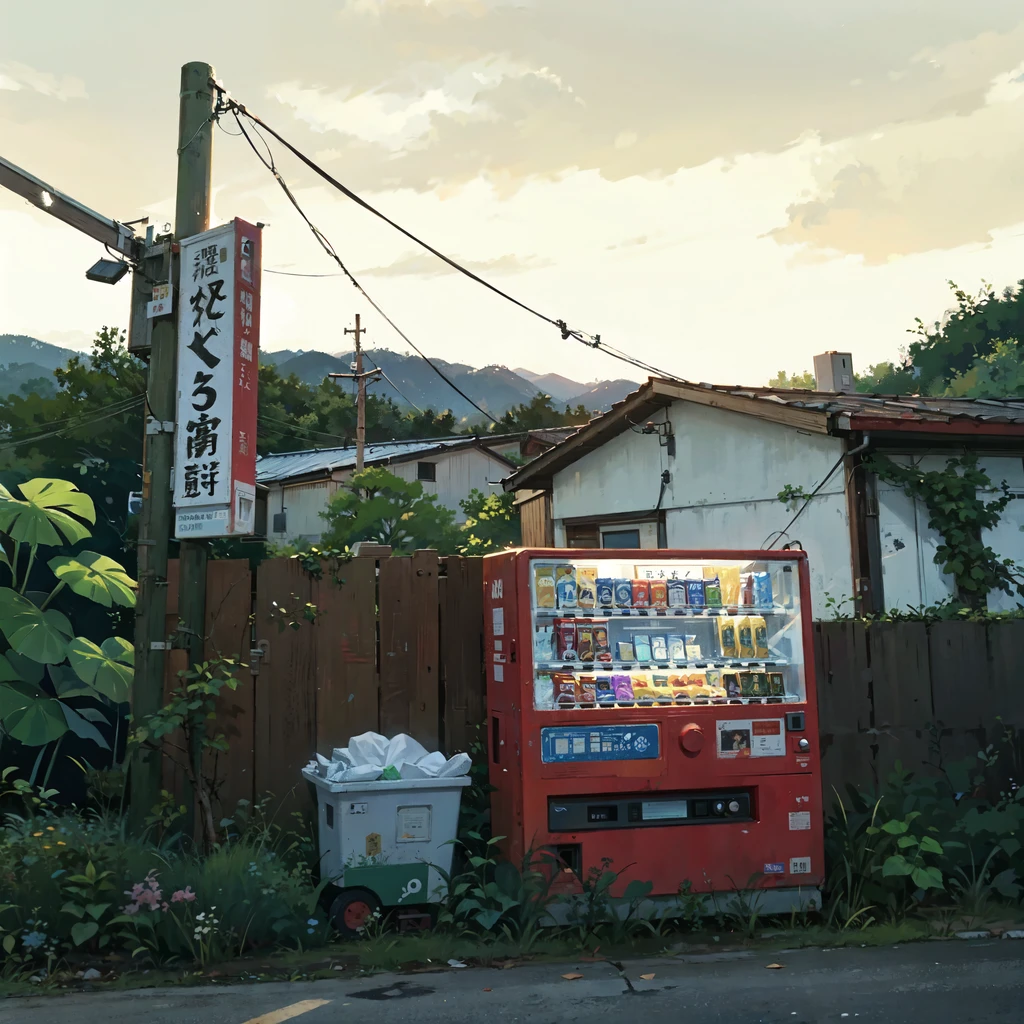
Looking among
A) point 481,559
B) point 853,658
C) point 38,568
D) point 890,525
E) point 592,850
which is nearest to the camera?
point 592,850

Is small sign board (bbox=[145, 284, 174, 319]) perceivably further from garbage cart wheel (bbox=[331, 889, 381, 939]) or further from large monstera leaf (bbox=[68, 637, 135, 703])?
garbage cart wheel (bbox=[331, 889, 381, 939])

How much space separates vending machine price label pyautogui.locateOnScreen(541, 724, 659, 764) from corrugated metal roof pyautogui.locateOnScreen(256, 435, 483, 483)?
30.7 metres

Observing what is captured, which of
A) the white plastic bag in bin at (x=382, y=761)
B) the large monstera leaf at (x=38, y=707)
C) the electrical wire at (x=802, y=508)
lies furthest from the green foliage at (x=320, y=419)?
the white plastic bag in bin at (x=382, y=761)

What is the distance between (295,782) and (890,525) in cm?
662

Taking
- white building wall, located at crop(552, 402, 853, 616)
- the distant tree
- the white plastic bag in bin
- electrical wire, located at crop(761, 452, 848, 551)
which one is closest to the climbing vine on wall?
electrical wire, located at crop(761, 452, 848, 551)

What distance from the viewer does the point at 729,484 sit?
12180mm

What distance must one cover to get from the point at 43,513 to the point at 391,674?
281cm

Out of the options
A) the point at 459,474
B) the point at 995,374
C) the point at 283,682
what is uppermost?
the point at 995,374

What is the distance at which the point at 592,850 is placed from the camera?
6.26m

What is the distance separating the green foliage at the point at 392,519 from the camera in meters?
25.4

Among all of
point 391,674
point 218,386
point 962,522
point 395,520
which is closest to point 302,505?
point 395,520

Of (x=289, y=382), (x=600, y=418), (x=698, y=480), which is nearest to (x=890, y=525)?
(x=698, y=480)

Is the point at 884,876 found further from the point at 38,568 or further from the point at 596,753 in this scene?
the point at 38,568

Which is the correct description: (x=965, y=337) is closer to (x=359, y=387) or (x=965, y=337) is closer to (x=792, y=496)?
(x=359, y=387)
